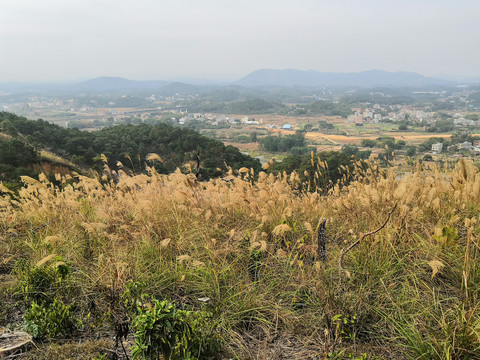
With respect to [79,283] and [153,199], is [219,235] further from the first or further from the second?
[79,283]

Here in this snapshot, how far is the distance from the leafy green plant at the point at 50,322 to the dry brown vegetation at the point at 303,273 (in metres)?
Result: 0.20

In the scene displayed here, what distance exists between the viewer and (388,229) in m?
3.19

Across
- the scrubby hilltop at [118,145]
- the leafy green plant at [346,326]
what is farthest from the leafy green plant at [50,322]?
the scrubby hilltop at [118,145]

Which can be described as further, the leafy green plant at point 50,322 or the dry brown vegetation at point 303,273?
the leafy green plant at point 50,322

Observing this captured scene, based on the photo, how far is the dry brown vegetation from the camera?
7.62 ft

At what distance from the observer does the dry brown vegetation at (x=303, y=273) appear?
2.32 metres

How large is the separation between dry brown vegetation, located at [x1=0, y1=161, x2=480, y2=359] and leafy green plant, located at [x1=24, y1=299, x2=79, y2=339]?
0.20m

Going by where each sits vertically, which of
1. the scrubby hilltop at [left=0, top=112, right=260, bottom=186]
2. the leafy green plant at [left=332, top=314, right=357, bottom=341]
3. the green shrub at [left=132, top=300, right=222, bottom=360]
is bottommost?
the scrubby hilltop at [left=0, top=112, right=260, bottom=186]

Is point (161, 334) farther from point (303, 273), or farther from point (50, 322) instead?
point (303, 273)

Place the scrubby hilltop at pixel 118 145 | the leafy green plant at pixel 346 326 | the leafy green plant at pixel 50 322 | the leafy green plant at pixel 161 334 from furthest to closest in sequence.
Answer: the scrubby hilltop at pixel 118 145
the leafy green plant at pixel 50 322
the leafy green plant at pixel 346 326
the leafy green plant at pixel 161 334

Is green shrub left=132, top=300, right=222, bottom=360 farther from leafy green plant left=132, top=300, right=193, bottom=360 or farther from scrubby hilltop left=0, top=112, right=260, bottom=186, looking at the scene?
scrubby hilltop left=0, top=112, right=260, bottom=186

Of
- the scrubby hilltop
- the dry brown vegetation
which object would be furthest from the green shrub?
the scrubby hilltop

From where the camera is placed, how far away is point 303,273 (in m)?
2.79

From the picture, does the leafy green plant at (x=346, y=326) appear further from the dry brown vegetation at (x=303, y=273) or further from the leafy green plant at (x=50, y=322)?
the leafy green plant at (x=50, y=322)
